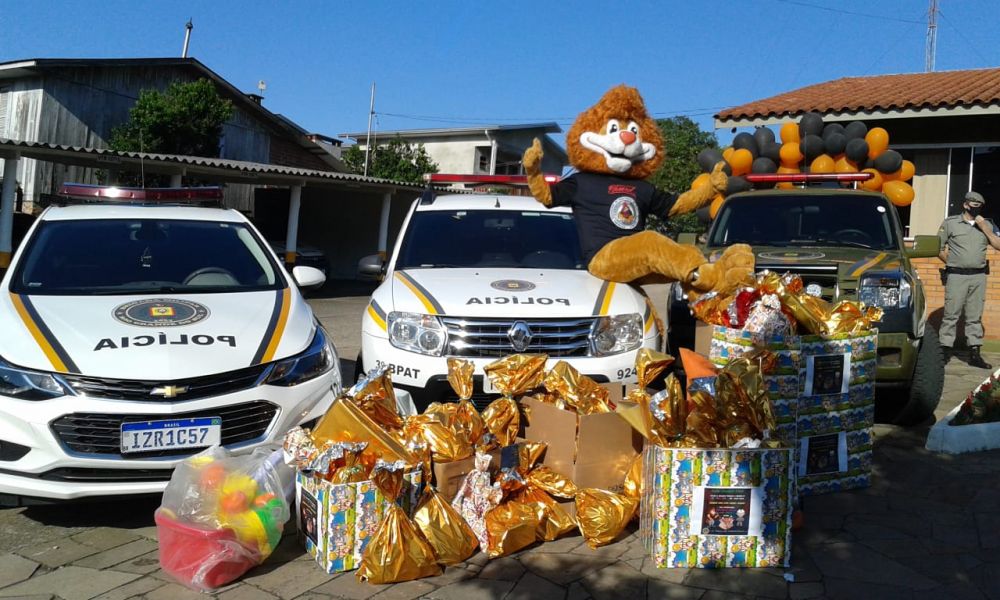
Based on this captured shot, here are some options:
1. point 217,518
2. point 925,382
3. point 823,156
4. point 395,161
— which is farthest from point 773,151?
point 395,161

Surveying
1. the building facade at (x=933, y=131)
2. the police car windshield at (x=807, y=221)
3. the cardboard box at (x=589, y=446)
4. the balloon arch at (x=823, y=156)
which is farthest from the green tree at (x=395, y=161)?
the cardboard box at (x=589, y=446)

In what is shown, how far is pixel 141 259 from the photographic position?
498 centimetres

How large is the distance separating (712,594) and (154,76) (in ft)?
74.4

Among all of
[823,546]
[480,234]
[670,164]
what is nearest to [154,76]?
[670,164]

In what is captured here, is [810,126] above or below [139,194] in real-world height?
above

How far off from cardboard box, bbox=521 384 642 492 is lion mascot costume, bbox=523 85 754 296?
1536 millimetres

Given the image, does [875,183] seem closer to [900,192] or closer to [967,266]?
[900,192]

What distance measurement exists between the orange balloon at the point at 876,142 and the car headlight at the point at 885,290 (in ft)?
16.2

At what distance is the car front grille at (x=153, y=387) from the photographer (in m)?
3.68

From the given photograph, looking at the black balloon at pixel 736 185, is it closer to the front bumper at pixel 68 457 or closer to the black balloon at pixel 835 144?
the black balloon at pixel 835 144

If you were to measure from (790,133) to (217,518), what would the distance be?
879cm

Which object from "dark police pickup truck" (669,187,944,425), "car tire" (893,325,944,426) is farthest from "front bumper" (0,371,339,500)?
"car tire" (893,325,944,426)

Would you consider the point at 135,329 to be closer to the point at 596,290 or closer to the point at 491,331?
the point at 491,331

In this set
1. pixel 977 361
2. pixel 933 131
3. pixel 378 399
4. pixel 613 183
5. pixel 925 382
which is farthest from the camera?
pixel 933 131
